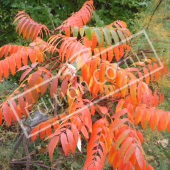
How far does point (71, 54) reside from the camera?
40.8 inches

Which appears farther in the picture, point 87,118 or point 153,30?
point 153,30

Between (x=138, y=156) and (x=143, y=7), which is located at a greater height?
(x=143, y=7)

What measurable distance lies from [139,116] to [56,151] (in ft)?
3.61

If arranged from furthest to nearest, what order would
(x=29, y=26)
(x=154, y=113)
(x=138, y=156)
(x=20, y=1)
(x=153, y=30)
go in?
1. (x=20, y=1)
2. (x=153, y=30)
3. (x=29, y=26)
4. (x=154, y=113)
5. (x=138, y=156)

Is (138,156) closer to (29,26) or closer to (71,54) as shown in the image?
(71,54)

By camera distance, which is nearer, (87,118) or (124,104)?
(87,118)

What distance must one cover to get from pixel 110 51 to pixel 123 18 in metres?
1.51

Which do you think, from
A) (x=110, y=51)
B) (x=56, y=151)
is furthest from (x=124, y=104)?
(x=56, y=151)

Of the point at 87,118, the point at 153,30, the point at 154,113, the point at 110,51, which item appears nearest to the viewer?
the point at 87,118


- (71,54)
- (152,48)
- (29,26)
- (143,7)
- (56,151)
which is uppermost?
(143,7)

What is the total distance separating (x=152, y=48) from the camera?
179 centimetres

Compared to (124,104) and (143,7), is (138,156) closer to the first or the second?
(124,104)

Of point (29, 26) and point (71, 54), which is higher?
point (29, 26)

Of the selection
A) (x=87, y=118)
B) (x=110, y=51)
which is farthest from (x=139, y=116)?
(x=110, y=51)
